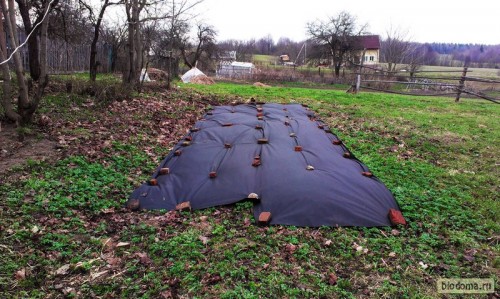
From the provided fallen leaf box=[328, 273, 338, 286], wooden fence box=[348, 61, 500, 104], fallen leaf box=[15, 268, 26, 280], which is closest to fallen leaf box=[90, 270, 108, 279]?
fallen leaf box=[15, 268, 26, 280]

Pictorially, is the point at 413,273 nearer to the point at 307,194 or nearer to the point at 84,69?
the point at 307,194

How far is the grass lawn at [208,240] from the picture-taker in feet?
8.17

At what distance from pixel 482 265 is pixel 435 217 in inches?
31.4

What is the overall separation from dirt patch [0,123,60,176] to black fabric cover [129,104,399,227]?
4.87 feet

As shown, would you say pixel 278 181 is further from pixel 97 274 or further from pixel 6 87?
pixel 6 87

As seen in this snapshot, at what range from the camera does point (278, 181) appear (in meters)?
3.84

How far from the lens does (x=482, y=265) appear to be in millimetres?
2855

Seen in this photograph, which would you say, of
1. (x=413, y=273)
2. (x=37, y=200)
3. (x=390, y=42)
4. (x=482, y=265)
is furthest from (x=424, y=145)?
(x=390, y=42)

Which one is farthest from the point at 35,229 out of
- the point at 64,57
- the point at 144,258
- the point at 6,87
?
the point at 64,57

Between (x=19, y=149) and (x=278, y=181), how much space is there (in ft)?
11.1

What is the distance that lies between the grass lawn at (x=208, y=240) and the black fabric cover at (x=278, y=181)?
19 centimetres

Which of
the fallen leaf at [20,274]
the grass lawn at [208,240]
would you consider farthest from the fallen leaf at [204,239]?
the fallen leaf at [20,274]

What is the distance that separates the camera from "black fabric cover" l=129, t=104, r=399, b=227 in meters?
3.46

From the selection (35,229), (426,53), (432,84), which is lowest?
(35,229)
